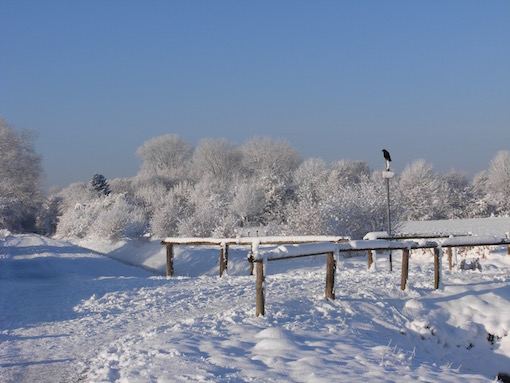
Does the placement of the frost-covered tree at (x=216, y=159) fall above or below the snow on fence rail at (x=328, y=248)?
above

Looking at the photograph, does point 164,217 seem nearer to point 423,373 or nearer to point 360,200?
point 360,200

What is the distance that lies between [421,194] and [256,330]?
52.9m

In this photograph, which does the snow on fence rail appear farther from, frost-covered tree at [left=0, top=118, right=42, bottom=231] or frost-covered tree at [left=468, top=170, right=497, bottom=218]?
frost-covered tree at [left=468, top=170, right=497, bottom=218]

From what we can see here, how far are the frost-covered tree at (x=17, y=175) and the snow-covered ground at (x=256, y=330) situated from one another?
20.9 meters

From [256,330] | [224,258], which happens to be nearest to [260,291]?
[256,330]

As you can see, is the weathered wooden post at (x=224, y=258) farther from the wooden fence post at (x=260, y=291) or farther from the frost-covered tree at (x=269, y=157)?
the frost-covered tree at (x=269, y=157)

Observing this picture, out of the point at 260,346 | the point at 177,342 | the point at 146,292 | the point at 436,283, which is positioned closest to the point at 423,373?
the point at 260,346

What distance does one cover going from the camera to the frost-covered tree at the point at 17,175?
34028mm

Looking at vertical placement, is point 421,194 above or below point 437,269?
above

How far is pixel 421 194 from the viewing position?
5731 cm

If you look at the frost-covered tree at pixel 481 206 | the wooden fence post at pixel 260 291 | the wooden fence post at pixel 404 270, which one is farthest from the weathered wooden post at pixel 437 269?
the frost-covered tree at pixel 481 206

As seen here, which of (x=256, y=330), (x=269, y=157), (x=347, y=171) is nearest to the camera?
(x=256, y=330)

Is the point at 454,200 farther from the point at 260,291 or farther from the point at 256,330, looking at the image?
the point at 256,330

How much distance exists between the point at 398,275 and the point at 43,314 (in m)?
8.88
